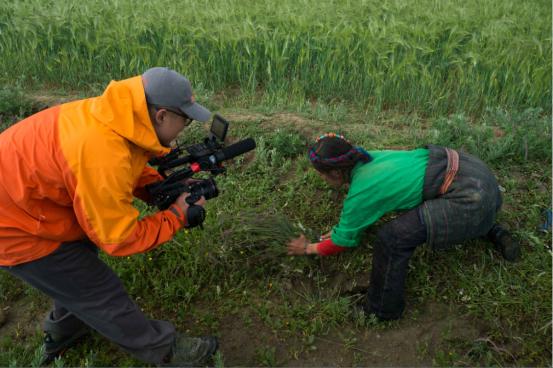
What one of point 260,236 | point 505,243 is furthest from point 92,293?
point 505,243

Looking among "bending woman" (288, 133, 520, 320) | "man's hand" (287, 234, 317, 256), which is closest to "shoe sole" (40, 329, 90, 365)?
"man's hand" (287, 234, 317, 256)

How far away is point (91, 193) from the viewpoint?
6.83ft

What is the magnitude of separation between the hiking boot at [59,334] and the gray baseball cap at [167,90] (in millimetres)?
1419

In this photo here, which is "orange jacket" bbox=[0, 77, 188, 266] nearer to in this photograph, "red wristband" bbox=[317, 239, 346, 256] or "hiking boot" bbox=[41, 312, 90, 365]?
"hiking boot" bbox=[41, 312, 90, 365]

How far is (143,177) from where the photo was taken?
→ 9.25 feet

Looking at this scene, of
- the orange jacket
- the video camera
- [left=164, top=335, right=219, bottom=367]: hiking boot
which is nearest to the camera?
the orange jacket

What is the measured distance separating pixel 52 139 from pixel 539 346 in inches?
111

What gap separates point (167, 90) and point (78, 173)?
0.53 metres

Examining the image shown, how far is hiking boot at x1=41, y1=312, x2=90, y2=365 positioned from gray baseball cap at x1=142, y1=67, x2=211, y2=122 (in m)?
1.42

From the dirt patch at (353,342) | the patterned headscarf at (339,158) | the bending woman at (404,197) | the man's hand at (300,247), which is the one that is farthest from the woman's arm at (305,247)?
the patterned headscarf at (339,158)

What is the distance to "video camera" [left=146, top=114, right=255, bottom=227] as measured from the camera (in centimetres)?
251

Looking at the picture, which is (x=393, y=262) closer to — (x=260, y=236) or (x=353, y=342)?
(x=353, y=342)

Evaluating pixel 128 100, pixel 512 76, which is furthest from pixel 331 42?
pixel 128 100

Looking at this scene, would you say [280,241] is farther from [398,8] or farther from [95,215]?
[398,8]
